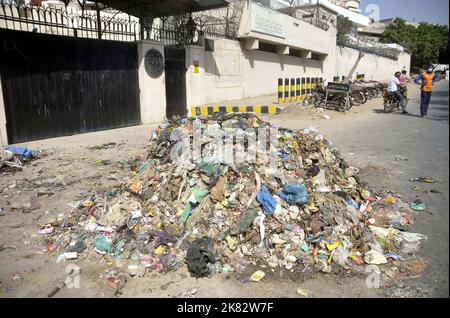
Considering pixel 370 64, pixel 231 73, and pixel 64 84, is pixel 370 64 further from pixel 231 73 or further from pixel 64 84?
pixel 64 84

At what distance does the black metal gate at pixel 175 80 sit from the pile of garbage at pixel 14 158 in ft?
20.3

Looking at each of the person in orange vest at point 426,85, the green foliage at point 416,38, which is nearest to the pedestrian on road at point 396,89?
the person in orange vest at point 426,85

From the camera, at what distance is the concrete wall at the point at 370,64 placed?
3142cm

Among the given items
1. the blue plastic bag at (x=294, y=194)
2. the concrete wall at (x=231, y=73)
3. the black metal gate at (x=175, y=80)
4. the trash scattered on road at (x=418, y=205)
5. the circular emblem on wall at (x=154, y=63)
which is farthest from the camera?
the concrete wall at (x=231, y=73)

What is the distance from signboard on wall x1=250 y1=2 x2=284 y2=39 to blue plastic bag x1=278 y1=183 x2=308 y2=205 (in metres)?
14.3

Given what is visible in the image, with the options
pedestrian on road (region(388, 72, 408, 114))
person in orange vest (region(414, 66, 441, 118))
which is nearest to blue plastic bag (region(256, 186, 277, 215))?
person in orange vest (region(414, 66, 441, 118))

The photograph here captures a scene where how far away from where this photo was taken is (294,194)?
14.3 ft

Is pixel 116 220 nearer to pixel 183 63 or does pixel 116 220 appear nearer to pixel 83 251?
pixel 83 251

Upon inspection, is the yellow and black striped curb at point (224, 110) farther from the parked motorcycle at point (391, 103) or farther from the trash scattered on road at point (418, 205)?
the parked motorcycle at point (391, 103)

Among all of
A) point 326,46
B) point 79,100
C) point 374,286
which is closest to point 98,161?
point 79,100

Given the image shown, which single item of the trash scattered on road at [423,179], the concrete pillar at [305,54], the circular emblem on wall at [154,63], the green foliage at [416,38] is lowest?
the trash scattered on road at [423,179]

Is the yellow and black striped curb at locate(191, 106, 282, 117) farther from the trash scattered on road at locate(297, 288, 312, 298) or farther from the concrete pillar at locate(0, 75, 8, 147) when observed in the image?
the trash scattered on road at locate(297, 288, 312, 298)

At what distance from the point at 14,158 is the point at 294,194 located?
19.4ft

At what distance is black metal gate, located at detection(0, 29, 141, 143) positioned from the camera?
852 centimetres
